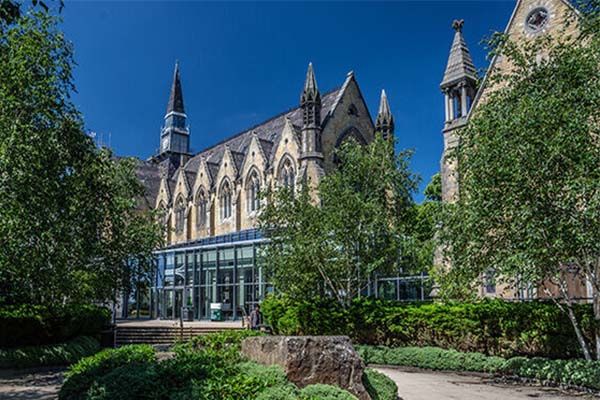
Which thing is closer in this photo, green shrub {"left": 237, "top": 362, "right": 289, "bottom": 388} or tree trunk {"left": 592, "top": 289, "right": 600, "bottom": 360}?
green shrub {"left": 237, "top": 362, "right": 289, "bottom": 388}

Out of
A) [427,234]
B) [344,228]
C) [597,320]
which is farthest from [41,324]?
[597,320]

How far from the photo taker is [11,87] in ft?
45.3

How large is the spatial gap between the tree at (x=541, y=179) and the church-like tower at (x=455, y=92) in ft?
41.5

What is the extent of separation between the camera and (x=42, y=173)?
13.8m

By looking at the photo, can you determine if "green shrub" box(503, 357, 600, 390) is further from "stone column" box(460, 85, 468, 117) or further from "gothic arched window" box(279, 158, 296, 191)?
"gothic arched window" box(279, 158, 296, 191)

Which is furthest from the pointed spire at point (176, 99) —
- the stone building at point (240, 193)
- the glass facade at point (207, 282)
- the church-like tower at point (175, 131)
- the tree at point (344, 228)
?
the tree at point (344, 228)

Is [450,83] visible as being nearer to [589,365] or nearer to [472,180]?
[472,180]

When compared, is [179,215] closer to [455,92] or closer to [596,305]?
[455,92]

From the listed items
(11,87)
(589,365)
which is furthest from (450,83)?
(11,87)

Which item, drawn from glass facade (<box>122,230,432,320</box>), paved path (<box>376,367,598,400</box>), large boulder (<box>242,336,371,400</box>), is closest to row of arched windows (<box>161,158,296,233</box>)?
glass facade (<box>122,230,432,320</box>)

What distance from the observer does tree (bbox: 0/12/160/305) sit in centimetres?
1303

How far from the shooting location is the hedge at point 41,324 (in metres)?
18.0

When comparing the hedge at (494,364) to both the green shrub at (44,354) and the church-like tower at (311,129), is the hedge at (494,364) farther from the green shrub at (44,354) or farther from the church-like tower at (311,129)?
the church-like tower at (311,129)

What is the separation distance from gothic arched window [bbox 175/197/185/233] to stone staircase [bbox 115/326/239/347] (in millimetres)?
30660
